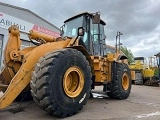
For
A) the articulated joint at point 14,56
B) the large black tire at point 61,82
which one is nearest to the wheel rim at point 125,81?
the large black tire at point 61,82

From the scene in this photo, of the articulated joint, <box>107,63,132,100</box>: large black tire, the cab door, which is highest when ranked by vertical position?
the cab door

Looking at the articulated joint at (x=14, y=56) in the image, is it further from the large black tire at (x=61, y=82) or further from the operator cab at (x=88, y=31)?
the operator cab at (x=88, y=31)

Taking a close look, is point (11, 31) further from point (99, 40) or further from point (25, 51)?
Result: point (99, 40)

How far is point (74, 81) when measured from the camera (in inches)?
190

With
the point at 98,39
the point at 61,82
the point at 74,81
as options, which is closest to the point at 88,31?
the point at 98,39

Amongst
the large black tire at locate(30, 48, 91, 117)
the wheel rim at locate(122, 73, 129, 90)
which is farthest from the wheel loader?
the wheel rim at locate(122, 73, 129, 90)

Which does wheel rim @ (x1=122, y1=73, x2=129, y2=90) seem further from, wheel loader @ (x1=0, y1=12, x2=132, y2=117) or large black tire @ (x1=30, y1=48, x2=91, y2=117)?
large black tire @ (x1=30, y1=48, x2=91, y2=117)

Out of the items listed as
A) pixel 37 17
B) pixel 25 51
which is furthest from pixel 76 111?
pixel 37 17

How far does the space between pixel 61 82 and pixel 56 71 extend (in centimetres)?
27

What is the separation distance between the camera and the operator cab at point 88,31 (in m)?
6.53

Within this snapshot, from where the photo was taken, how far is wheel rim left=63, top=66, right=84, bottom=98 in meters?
4.67

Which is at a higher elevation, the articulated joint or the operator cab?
the operator cab

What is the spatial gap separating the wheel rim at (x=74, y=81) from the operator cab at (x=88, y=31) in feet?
5.16

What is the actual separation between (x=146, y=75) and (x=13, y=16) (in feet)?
40.5
